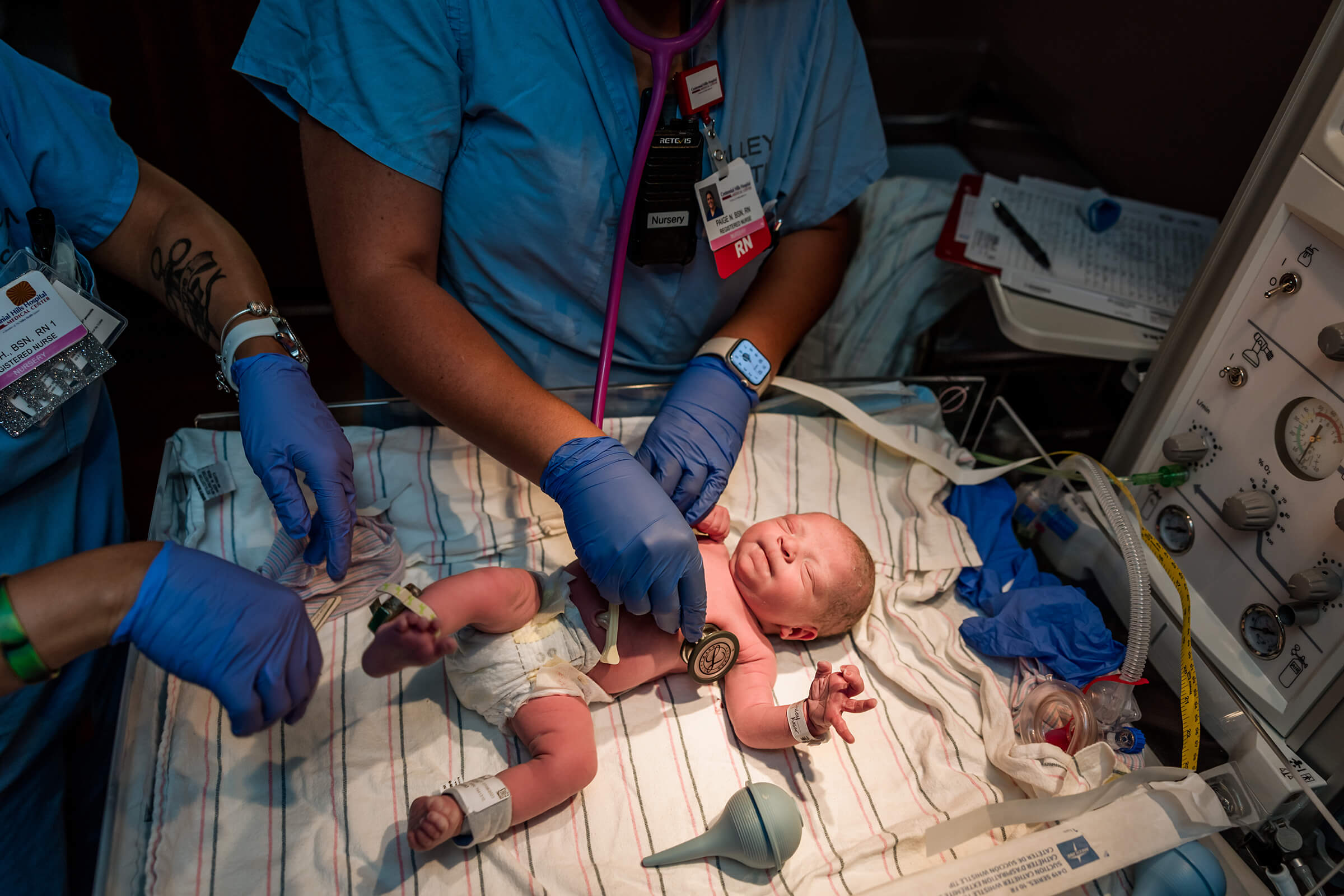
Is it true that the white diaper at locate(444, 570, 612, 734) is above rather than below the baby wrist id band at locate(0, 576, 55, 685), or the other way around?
below

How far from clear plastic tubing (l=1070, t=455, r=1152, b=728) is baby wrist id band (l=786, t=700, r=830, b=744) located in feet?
1.39

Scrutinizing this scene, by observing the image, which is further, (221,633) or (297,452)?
(297,452)

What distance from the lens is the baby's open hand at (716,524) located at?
143 cm

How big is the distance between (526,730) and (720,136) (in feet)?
3.01

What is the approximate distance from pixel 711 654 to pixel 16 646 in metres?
0.81

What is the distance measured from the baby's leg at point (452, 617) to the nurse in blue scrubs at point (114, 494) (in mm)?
85

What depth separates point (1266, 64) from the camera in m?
1.98

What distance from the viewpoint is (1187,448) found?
1.27 metres

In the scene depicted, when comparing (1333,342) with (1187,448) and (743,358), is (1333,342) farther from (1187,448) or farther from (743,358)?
(743,358)

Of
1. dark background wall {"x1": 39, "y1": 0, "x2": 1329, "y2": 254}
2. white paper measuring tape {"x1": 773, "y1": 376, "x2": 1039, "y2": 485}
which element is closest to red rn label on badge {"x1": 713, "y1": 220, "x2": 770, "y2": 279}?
Answer: white paper measuring tape {"x1": 773, "y1": 376, "x2": 1039, "y2": 485}

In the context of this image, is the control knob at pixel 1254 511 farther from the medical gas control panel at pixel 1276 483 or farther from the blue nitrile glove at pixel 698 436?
the blue nitrile glove at pixel 698 436

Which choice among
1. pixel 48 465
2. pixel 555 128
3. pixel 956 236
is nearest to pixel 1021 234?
pixel 956 236

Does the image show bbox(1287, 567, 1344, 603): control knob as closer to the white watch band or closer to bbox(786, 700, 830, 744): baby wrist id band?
bbox(786, 700, 830, 744): baby wrist id band

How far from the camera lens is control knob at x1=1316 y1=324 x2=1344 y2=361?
40.2 inches
